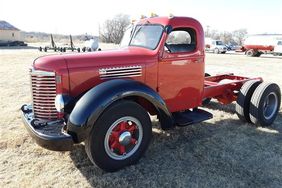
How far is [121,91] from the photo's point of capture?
3.70m

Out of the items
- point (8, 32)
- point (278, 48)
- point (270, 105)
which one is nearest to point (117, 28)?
point (278, 48)

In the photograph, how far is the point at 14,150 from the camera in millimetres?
4582

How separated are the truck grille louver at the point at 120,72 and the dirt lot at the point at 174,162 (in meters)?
1.23

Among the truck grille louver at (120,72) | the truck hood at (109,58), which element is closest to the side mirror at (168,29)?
the truck hood at (109,58)

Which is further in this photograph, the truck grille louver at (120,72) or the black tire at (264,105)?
the black tire at (264,105)

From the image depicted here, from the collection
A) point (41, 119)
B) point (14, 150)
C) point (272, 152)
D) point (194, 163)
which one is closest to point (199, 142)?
point (194, 163)

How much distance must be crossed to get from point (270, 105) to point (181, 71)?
2543 millimetres

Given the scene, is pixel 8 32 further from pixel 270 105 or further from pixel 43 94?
pixel 43 94

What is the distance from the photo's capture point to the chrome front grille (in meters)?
3.86

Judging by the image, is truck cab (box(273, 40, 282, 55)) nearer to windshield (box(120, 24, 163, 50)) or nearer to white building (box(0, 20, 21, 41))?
windshield (box(120, 24, 163, 50))

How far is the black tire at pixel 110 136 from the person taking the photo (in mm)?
3639

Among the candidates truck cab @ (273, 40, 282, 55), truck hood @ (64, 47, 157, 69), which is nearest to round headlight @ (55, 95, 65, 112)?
truck hood @ (64, 47, 157, 69)

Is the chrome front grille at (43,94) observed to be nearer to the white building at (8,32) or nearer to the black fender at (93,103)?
the black fender at (93,103)

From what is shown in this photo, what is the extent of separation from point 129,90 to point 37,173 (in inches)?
64.6
